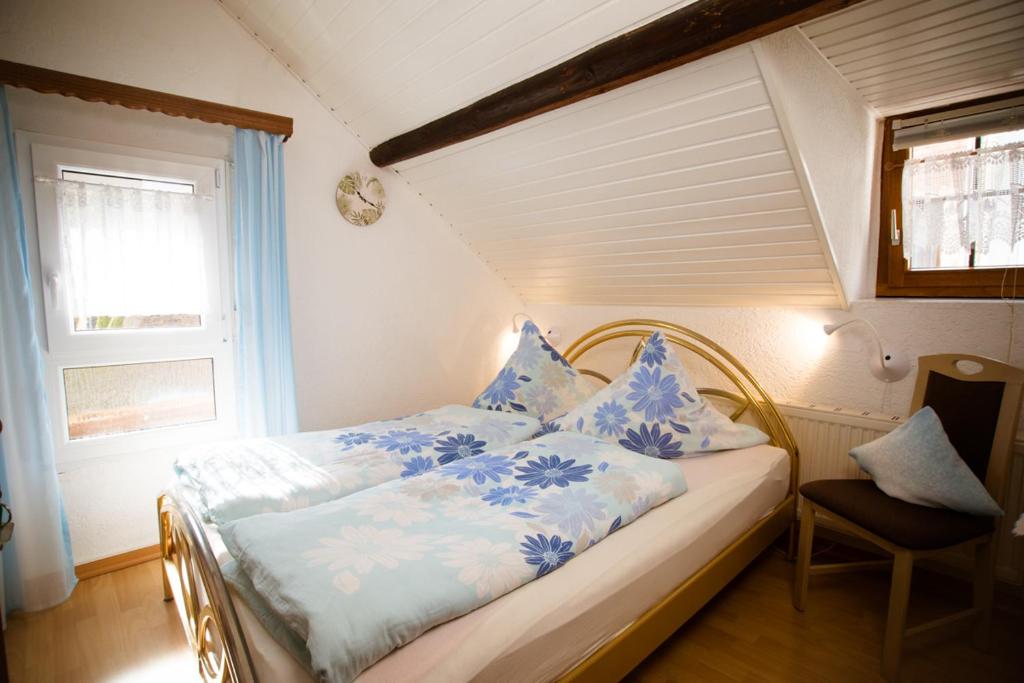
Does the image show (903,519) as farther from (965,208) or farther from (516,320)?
(516,320)

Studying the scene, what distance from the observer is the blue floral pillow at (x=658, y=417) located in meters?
2.32

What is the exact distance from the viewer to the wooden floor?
5.67ft

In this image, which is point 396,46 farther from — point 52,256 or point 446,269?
point 52,256

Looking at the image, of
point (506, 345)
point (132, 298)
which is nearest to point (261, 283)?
point (132, 298)

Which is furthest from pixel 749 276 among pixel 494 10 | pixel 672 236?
pixel 494 10

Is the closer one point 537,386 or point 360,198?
point 537,386

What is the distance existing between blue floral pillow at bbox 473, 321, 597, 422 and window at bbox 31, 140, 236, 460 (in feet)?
4.96

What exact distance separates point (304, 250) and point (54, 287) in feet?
3.69

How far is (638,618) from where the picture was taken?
1534mm

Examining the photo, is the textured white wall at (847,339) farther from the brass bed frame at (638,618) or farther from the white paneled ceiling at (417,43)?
the white paneled ceiling at (417,43)

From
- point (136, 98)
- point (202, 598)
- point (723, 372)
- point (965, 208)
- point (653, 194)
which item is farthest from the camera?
point (723, 372)

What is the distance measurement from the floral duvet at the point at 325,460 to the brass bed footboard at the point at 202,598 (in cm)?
11

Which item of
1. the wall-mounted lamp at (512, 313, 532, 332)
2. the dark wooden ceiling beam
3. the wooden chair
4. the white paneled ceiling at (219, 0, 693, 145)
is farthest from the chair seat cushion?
the wall-mounted lamp at (512, 313, 532, 332)

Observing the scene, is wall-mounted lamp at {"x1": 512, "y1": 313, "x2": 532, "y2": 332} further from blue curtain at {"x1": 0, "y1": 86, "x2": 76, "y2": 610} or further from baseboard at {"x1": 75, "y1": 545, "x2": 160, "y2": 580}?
blue curtain at {"x1": 0, "y1": 86, "x2": 76, "y2": 610}
